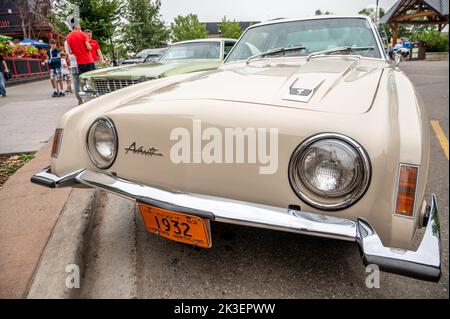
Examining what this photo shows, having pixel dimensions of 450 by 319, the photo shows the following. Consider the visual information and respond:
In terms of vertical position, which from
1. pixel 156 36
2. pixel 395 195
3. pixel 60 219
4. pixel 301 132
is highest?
pixel 156 36

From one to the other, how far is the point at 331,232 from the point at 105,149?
120 cm

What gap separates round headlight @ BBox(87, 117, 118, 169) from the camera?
1667 millimetres

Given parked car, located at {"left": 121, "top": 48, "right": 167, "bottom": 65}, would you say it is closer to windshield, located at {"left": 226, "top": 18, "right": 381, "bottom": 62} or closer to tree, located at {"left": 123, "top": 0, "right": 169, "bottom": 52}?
windshield, located at {"left": 226, "top": 18, "right": 381, "bottom": 62}

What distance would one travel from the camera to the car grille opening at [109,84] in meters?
4.44

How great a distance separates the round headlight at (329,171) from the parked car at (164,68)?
2.57 metres

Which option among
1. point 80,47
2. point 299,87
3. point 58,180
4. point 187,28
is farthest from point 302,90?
point 187,28

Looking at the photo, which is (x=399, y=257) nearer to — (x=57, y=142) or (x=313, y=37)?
(x=57, y=142)

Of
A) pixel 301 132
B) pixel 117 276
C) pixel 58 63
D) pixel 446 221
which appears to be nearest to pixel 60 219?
pixel 117 276

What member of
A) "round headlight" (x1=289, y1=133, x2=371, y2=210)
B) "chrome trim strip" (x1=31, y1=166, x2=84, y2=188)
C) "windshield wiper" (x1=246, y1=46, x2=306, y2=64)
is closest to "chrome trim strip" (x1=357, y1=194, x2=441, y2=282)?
"round headlight" (x1=289, y1=133, x2=371, y2=210)

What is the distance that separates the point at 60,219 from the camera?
212 cm

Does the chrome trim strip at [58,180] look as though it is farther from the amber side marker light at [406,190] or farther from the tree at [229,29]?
the tree at [229,29]

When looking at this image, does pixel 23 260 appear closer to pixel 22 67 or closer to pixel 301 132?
pixel 301 132

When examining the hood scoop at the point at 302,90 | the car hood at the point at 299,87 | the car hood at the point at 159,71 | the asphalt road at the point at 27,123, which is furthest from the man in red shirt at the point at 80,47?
the hood scoop at the point at 302,90
